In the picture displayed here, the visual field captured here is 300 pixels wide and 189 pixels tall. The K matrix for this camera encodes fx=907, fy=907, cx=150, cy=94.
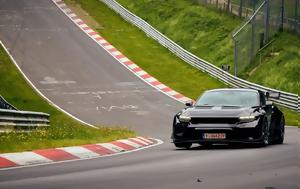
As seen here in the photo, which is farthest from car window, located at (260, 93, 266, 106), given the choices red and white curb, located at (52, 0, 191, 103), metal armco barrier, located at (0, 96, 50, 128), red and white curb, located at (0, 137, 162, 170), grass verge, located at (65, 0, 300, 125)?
red and white curb, located at (52, 0, 191, 103)

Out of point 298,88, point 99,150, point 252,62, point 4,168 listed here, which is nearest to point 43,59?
point 252,62

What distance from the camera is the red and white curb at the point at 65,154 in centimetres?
1395

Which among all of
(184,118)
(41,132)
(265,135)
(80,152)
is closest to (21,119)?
(41,132)

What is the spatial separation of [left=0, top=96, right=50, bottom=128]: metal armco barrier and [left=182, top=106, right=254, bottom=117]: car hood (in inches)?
164

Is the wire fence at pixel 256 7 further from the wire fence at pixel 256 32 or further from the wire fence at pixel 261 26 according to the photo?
the wire fence at pixel 256 32

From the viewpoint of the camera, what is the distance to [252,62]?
44938mm

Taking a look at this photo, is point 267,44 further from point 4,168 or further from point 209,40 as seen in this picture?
point 4,168

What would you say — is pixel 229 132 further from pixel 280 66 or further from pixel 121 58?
pixel 121 58

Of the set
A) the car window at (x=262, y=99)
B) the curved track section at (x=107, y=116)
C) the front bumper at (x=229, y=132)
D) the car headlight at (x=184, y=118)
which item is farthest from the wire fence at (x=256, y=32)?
the front bumper at (x=229, y=132)

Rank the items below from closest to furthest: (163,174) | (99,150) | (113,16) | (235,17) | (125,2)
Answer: (163,174) < (99,150) < (235,17) < (113,16) < (125,2)

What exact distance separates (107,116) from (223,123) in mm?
16360

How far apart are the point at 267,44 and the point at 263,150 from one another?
28595 millimetres

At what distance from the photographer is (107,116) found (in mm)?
34406

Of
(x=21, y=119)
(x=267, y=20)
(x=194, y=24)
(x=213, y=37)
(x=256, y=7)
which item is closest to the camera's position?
(x=21, y=119)
